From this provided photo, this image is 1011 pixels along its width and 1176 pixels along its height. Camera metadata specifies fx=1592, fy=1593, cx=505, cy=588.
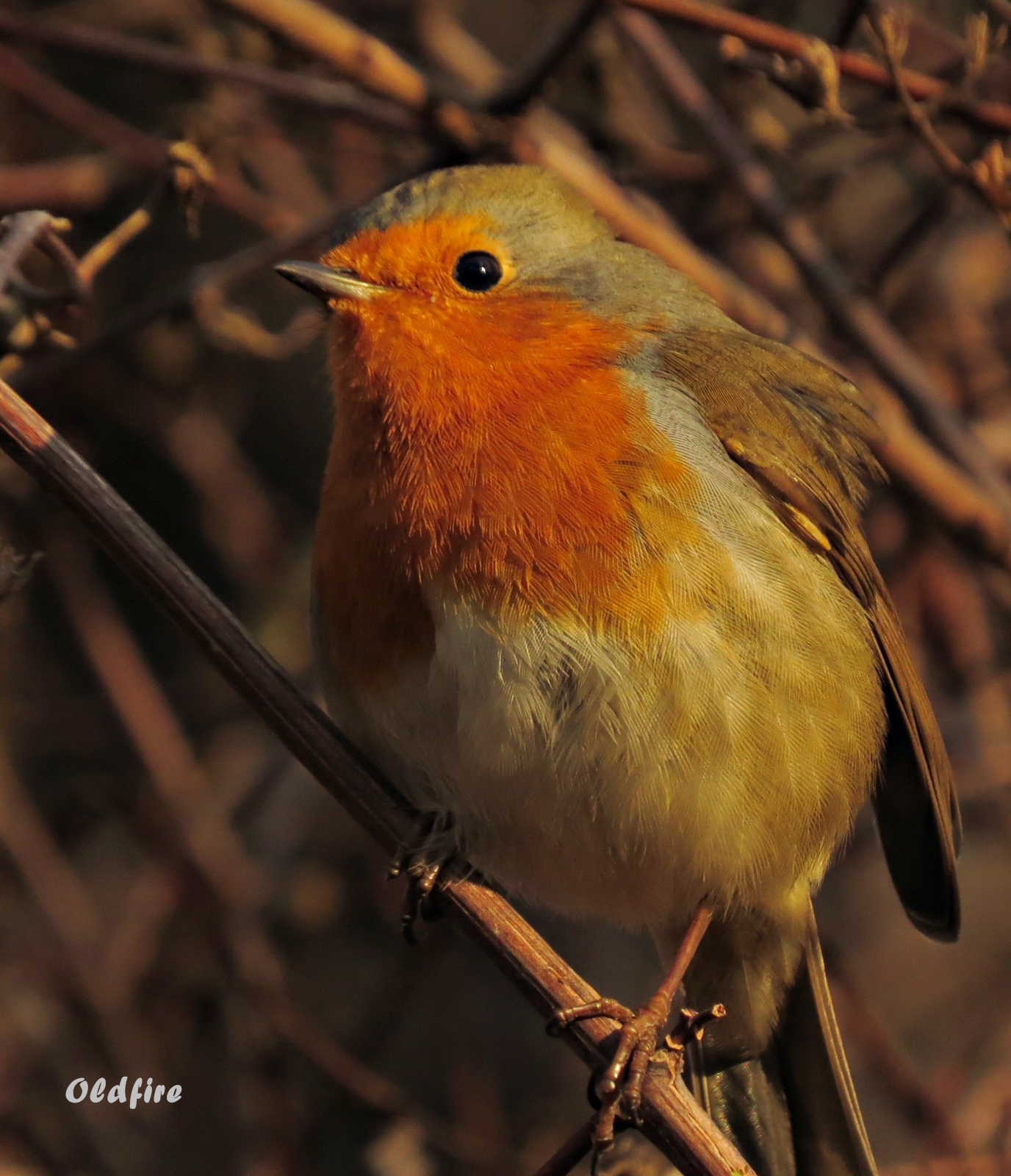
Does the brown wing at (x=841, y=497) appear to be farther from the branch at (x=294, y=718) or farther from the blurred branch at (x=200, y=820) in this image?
the blurred branch at (x=200, y=820)

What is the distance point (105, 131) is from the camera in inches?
162

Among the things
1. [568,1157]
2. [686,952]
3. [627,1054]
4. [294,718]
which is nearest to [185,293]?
[294,718]

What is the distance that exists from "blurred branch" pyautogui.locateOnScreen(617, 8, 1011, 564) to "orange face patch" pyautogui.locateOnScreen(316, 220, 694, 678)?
0.89 metres

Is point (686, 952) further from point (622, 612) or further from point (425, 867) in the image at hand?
point (622, 612)

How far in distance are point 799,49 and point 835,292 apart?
755 millimetres

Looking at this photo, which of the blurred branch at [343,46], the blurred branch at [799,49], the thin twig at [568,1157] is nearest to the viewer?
the thin twig at [568,1157]

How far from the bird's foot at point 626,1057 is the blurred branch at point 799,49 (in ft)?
5.91

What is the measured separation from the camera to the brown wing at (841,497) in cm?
292

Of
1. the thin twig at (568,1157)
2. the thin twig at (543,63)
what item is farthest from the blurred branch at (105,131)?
the thin twig at (568,1157)

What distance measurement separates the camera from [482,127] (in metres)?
3.55

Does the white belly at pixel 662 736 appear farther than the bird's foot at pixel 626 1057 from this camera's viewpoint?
Yes

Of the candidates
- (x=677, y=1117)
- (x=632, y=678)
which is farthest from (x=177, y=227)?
(x=677, y=1117)

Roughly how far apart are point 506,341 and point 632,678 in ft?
→ 2.25

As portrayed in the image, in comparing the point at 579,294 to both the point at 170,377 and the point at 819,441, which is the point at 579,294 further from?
the point at 170,377
